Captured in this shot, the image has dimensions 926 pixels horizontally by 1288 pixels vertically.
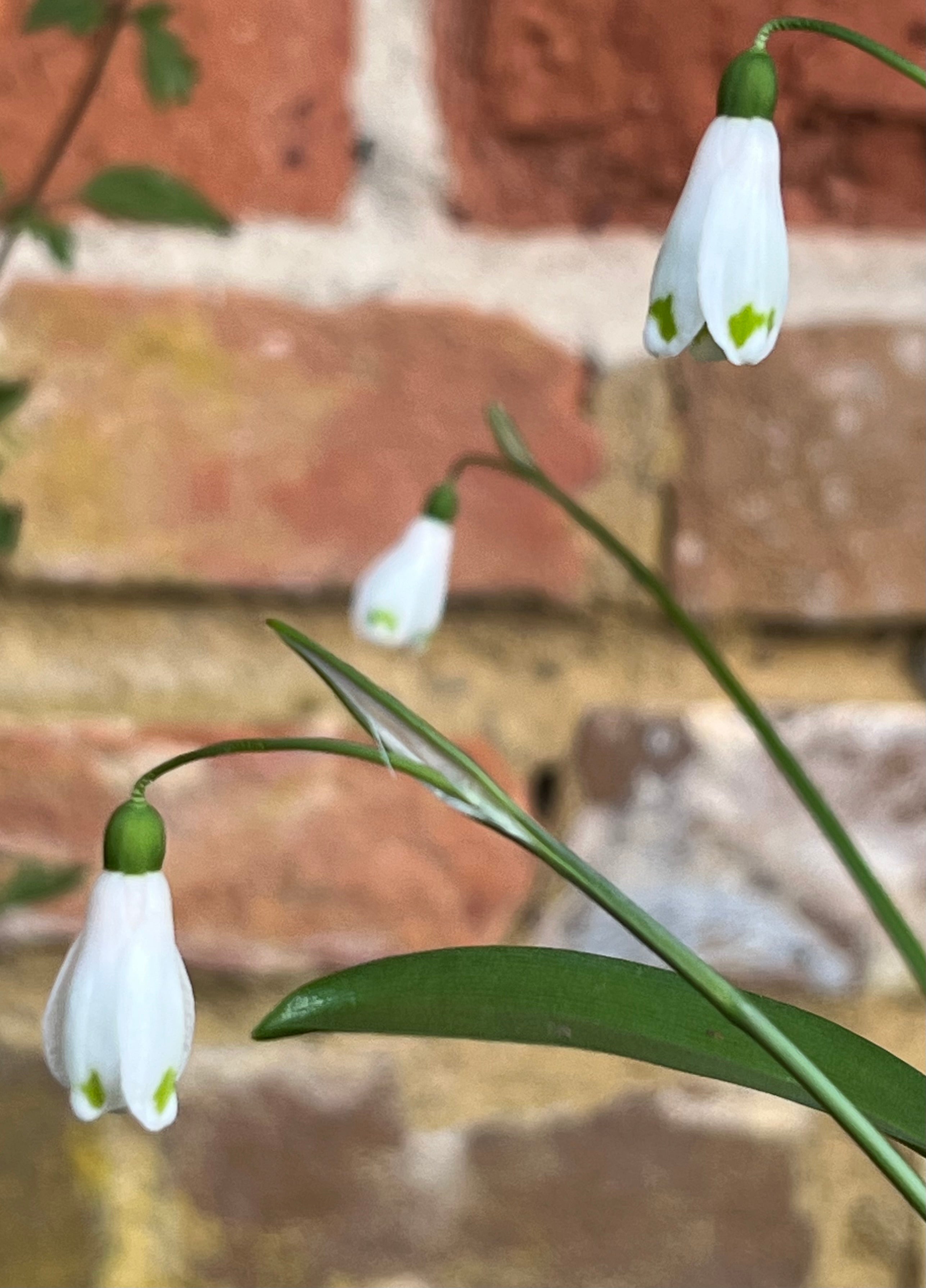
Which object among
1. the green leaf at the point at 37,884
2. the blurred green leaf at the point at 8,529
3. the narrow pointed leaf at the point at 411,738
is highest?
the narrow pointed leaf at the point at 411,738

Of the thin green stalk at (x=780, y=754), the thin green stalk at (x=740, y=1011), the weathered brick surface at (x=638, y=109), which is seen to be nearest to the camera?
the thin green stalk at (x=740, y=1011)

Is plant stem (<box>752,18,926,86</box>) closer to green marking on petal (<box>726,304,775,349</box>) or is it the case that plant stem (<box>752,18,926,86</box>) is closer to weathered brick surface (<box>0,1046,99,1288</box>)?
green marking on petal (<box>726,304,775,349</box>)

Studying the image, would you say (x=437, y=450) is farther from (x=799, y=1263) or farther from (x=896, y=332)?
(x=799, y=1263)

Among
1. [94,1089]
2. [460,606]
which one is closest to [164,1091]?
[94,1089]

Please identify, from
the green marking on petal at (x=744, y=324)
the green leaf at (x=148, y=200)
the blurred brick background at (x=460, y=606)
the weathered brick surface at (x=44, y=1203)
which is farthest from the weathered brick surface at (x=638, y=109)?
the weathered brick surface at (x=44, y=1203)

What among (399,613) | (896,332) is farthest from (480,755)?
(896,332)

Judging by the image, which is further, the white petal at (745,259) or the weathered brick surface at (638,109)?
the weathered brick surface at (638,109)

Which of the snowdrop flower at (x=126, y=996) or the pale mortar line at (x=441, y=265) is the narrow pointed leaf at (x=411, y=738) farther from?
the pale mortar line at (x=441, y=265)

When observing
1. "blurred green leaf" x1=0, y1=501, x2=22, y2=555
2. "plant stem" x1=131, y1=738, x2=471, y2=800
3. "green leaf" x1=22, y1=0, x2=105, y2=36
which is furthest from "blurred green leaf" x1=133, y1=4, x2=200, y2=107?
"plant stem" x1=131, y1=738, x2=471, y2=800
